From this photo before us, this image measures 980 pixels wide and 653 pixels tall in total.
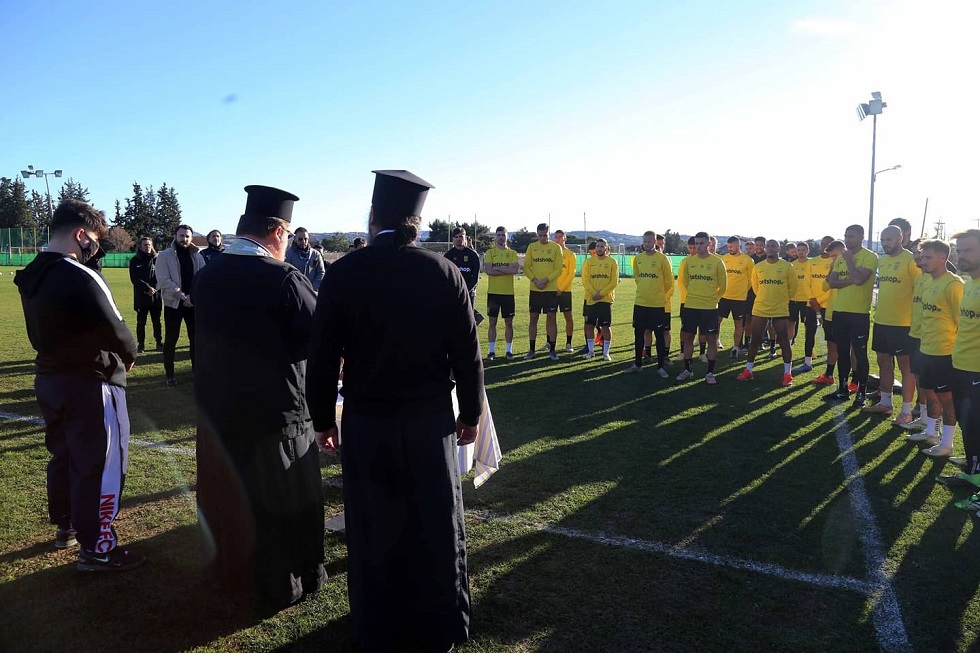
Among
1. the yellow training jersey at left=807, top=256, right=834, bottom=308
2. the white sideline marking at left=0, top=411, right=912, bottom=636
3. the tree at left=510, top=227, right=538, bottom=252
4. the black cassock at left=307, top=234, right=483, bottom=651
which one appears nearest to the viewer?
the black cassock at left=307, top=234, right=483, bottom=651

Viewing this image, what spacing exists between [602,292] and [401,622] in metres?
8.60

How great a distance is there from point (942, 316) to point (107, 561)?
A: 713 cm

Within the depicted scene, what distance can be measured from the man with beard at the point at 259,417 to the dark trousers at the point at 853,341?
7.15 metres

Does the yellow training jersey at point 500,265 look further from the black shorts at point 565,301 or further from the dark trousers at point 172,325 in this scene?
the dark trousers at point 172,325

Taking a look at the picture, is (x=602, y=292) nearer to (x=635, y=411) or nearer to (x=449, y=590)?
(x=635, y=411)

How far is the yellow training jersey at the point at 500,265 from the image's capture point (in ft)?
36.0

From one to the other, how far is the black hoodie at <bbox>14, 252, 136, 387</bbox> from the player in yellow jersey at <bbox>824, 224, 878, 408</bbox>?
8055 millimetres

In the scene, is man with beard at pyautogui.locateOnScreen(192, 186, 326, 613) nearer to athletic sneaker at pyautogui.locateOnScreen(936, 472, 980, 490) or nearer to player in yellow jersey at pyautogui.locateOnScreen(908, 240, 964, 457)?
athletic sneaker at pyautogui.locateOnScreen(936, 472, 980, 490)

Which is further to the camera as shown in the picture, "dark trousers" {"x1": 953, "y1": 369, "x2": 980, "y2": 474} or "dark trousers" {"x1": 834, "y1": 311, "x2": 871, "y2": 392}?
"dark trousers" {"x1": 834, "y1": 311, "x2": 871, "y2": 392}

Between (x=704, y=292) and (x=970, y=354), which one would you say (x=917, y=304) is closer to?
(x=970, y=354)

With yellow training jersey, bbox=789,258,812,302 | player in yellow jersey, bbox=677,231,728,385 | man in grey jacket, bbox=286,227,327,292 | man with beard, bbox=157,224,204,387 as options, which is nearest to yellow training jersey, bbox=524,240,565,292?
player in yellow jersey, bbox=677,231,728,385

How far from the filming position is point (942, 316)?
593 cm

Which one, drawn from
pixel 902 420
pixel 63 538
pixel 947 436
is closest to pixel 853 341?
pixel 902 420

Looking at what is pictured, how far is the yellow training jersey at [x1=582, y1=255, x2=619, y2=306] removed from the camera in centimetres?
1077
